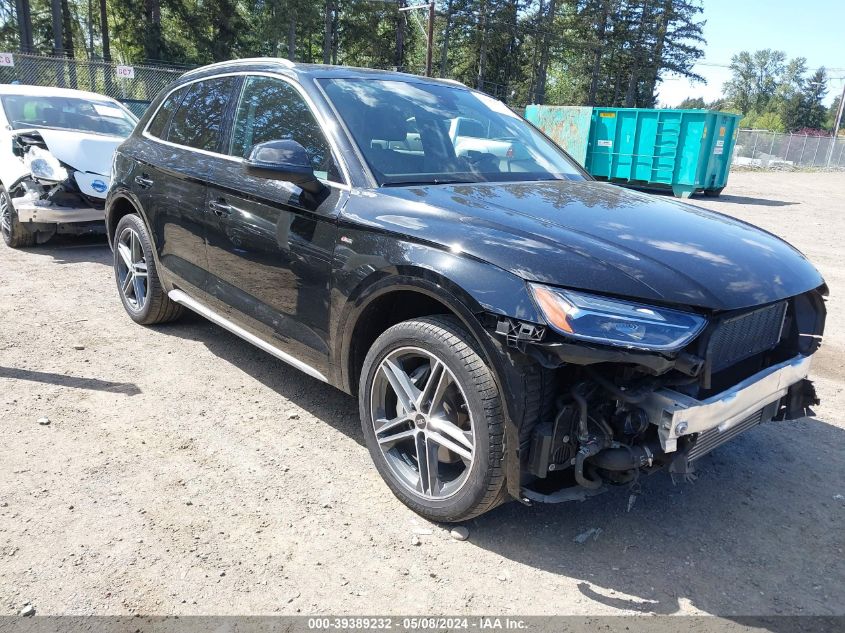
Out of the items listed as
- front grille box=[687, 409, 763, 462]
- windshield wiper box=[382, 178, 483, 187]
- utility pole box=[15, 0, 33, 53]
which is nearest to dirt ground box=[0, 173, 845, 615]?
front grille box=[687, 409, 763, 462]

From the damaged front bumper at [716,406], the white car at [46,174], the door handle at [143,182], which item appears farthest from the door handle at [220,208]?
the white car at [46,174]

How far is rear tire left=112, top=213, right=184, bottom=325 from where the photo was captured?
4906mm

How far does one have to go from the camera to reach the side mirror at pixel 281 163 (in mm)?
3074

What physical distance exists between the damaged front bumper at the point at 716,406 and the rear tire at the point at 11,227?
754 centimetres

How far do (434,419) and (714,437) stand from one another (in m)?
1.11

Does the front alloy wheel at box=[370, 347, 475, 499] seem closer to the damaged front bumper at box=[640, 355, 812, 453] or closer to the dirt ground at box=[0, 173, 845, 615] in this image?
the dirt ground at box=[0, 173, 845, 615]

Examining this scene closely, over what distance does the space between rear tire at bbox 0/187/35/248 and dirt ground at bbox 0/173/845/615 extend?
3.94 metres

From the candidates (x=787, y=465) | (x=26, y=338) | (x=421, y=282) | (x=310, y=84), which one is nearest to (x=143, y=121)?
(x=26, y=338)

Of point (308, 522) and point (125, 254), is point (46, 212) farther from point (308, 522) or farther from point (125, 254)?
point (308, 522)

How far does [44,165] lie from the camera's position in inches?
290

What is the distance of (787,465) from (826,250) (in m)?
7.91

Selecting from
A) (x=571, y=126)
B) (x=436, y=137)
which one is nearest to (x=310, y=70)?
(x=436, y=137)

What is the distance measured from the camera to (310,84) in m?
3.58

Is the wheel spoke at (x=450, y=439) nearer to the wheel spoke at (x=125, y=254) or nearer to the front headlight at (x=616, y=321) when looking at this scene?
the front headlight at (x=616, y=321)
